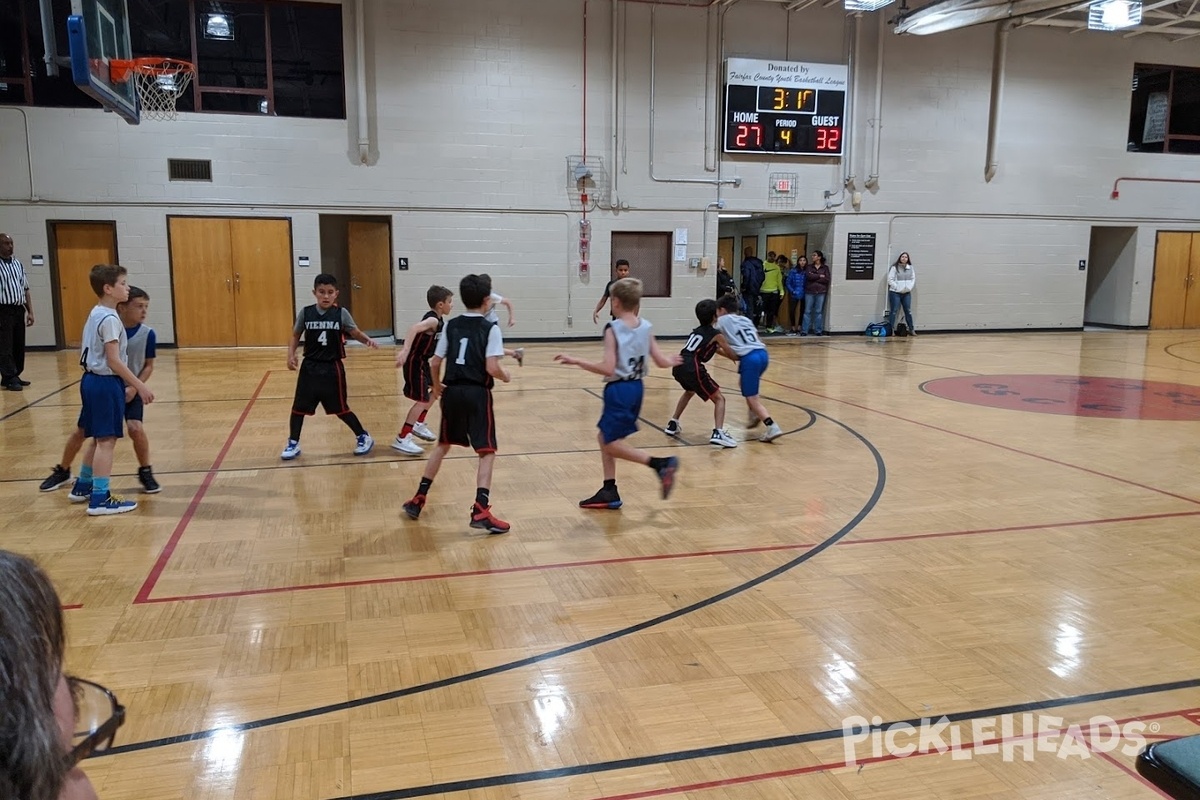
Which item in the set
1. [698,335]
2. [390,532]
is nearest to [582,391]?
[698,335]

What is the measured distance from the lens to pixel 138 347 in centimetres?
570

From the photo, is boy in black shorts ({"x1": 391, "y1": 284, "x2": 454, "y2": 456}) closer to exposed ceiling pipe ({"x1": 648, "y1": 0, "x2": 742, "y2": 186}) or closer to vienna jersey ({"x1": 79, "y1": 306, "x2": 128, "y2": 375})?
vienna jersey ({"x1": 79, "y1": 306, "x2": 128, "y2": 375})

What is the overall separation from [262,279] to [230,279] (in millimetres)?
530

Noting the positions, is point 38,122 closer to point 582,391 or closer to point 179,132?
point 179,132

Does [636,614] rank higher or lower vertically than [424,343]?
lower

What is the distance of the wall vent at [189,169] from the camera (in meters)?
14.5

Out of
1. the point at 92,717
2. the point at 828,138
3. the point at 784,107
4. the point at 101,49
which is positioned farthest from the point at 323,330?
the point at 828,138

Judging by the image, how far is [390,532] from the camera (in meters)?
4.95

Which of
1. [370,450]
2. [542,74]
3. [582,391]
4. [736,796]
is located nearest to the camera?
[736,796]

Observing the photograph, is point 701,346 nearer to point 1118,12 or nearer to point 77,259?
point 1118,12

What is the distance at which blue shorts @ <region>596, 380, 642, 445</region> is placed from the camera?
5.25m

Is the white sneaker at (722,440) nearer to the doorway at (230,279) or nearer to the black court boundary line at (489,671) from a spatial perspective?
the black court boundary line at (489,671)

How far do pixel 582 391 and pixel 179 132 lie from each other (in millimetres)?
9135

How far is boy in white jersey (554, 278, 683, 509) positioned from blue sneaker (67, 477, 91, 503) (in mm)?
3215
